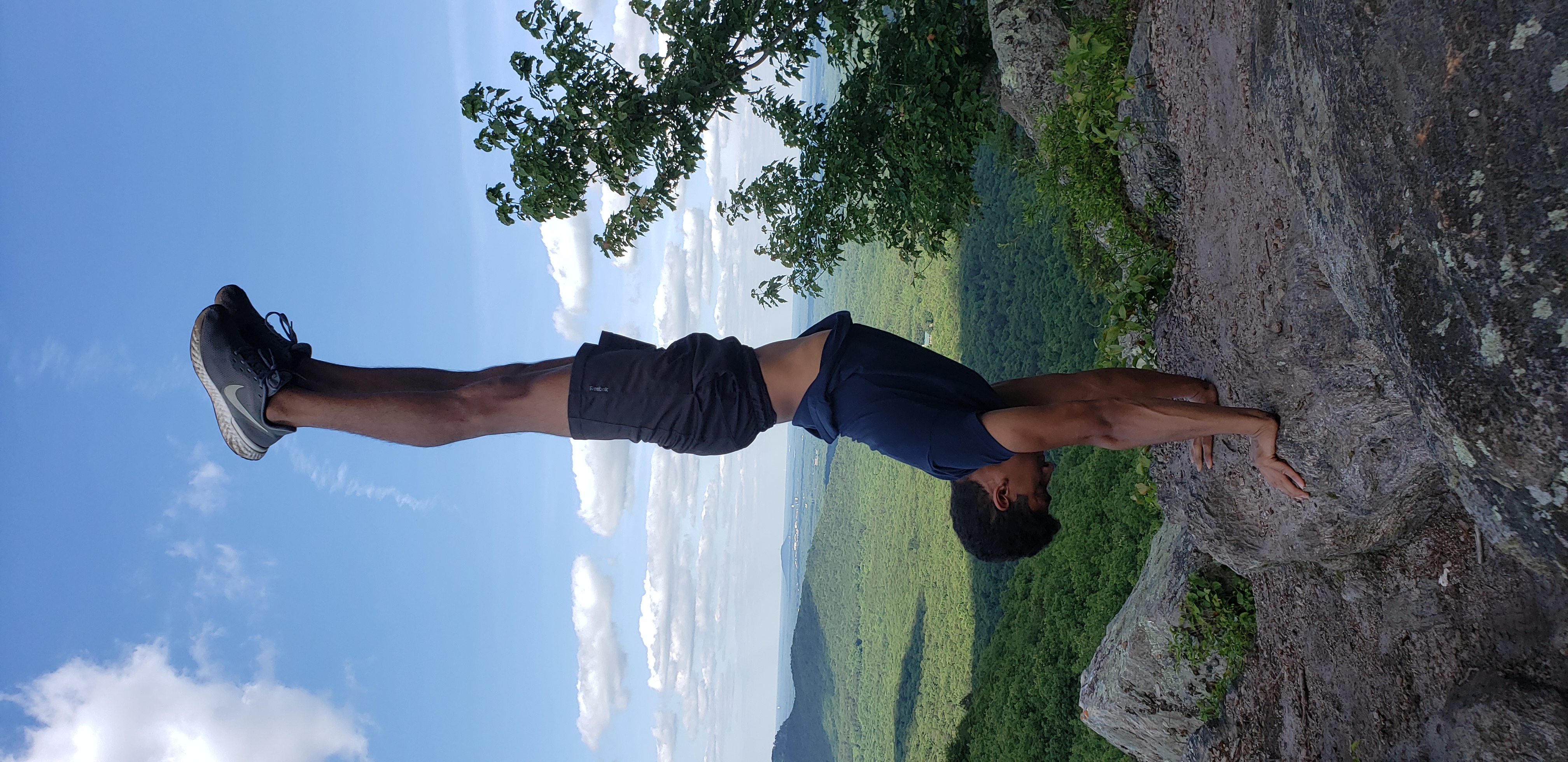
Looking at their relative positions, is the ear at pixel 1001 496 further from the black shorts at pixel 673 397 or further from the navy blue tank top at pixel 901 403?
the black shorts at pixel 673 397

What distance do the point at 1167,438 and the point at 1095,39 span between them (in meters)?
4.11

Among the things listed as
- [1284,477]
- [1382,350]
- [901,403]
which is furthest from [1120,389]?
[1382,350]

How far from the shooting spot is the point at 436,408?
13.5 ft

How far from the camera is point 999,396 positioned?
4.53m

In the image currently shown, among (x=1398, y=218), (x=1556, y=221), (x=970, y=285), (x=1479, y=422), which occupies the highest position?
(x=970, y=285)

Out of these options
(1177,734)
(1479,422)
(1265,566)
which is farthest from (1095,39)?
(1177,734)

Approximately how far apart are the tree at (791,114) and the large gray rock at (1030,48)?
1.33 metres

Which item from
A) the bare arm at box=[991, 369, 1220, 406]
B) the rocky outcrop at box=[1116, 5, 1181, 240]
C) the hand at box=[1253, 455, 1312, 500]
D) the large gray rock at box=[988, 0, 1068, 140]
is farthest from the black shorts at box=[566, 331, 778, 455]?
the large gray rock at box=[988, 0, 1068, 140]

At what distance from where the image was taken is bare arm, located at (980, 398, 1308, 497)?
12.0 feet

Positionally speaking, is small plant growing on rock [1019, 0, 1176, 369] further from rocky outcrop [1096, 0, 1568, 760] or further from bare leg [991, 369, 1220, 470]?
bare leg [991, 369, 1220, 470]

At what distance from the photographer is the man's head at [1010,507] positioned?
4.42 metres

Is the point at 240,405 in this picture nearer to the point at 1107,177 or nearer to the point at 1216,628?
the point at 1216,628

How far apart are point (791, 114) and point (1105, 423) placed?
7674 mm

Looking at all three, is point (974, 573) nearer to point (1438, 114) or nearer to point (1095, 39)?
point (1095, 39)
